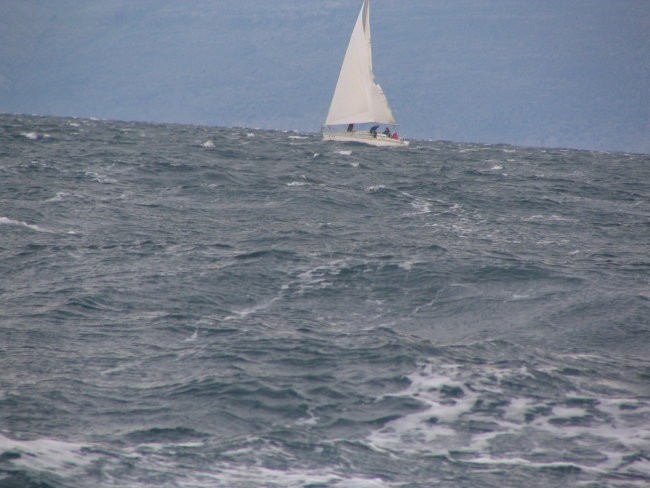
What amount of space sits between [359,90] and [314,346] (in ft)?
207

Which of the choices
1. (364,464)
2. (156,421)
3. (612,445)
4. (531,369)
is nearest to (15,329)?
(156,421)

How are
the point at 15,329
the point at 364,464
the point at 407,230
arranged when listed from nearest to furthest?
the point at 364,464
the point at 15,329
the point at 407,230

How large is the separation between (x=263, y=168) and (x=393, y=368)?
29.7 metres

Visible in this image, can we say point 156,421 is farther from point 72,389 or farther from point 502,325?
point 502,325

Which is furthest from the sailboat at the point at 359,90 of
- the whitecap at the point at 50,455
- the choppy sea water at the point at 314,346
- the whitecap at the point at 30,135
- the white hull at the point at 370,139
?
the whitecap at the point at 50,455

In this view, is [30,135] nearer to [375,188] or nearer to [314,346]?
[375,188]

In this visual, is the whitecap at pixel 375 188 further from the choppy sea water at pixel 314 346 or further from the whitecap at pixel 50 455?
the whitecap at pixel 50 455

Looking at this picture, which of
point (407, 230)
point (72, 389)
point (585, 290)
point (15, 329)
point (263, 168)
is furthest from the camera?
point (263, 168)

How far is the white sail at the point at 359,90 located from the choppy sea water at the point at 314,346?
153 feet

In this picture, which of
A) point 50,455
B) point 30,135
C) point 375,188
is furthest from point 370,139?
point 50,455

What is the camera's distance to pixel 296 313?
1532 centimetres

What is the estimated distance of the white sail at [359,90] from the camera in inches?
2921

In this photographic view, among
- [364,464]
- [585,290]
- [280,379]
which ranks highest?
[585,290]

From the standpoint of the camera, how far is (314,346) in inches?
519
